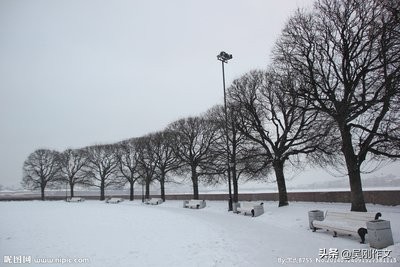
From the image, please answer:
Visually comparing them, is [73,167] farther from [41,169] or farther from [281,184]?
[281,184]

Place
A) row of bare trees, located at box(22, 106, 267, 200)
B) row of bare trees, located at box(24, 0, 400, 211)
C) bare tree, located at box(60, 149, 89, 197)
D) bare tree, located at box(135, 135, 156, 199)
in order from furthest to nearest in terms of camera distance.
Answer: bare tree, located at box(60, 149, 89, 197) < bare tree, located at box(135, 135, 156, 199) < row of bare trees, located at box(22, 106, 267, 200) < row of bare trees, located at box(24, 0, 400, 211)

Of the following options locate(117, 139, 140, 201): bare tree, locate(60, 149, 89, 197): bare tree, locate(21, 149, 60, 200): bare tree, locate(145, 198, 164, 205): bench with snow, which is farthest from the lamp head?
locate(21, 149, 60, 200): bare tree

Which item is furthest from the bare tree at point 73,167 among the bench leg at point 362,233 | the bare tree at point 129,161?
the bench leg at point 362,233

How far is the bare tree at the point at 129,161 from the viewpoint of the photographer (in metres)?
54.3

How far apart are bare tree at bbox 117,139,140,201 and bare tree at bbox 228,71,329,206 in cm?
2926

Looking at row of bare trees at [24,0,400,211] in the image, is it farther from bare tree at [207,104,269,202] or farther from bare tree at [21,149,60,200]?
bare tree at [21,149,60,200]

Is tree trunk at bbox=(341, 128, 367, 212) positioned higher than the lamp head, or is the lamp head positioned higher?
the lamp head

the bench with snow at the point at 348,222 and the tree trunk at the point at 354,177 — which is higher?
the tree trunk at the point at 354,177

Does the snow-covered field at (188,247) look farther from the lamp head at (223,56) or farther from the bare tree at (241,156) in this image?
the lamp head at (223,56)

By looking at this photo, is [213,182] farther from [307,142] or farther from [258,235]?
[258,235]

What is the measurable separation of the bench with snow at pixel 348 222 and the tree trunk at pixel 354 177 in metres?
3.39

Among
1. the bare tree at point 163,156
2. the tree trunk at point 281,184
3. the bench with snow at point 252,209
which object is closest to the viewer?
the bench with snow at point 252,209

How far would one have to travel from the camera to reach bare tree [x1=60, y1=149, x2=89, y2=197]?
67.3m

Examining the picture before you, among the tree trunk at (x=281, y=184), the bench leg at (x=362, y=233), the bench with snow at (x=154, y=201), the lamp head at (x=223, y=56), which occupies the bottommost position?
the bench with snow at (x=154, y=201)
